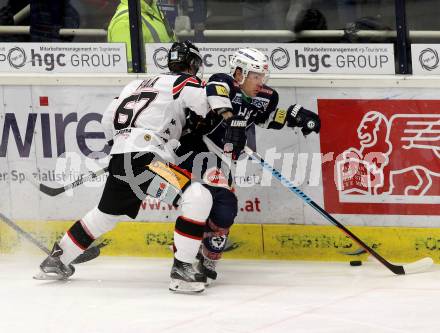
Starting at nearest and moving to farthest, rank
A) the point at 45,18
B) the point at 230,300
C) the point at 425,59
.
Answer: the point at 230,300 < the point at 425,59 < the point at 45,18

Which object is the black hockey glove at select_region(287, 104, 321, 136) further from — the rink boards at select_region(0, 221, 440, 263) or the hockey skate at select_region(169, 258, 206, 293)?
the hockey skate at select_region(169, 258, 206, 293)

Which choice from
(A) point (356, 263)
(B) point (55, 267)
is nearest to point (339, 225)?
(A) point (356, 263)

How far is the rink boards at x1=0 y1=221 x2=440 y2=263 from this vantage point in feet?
19.8

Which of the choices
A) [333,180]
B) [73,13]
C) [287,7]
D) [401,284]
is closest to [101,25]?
[73,13]

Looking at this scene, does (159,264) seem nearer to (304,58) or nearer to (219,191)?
(219,191)

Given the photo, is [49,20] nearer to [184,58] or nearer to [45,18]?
[45,18]

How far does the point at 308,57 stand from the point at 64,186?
1.52 metres

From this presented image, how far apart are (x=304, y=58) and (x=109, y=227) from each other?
136 centimetres

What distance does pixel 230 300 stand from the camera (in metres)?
5.46

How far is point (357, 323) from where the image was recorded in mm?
4934

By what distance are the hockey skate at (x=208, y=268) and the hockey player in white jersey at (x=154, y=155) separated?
0.15 metres

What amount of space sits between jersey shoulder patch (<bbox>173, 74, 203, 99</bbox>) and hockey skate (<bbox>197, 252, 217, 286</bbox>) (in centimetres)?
86

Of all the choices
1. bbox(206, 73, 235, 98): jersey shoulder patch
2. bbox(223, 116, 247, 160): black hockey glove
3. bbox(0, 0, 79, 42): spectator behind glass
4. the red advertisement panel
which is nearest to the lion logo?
the red advertisement panel

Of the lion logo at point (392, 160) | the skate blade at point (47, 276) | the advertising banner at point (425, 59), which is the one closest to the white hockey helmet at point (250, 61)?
the lion logo at point (392, 160)
